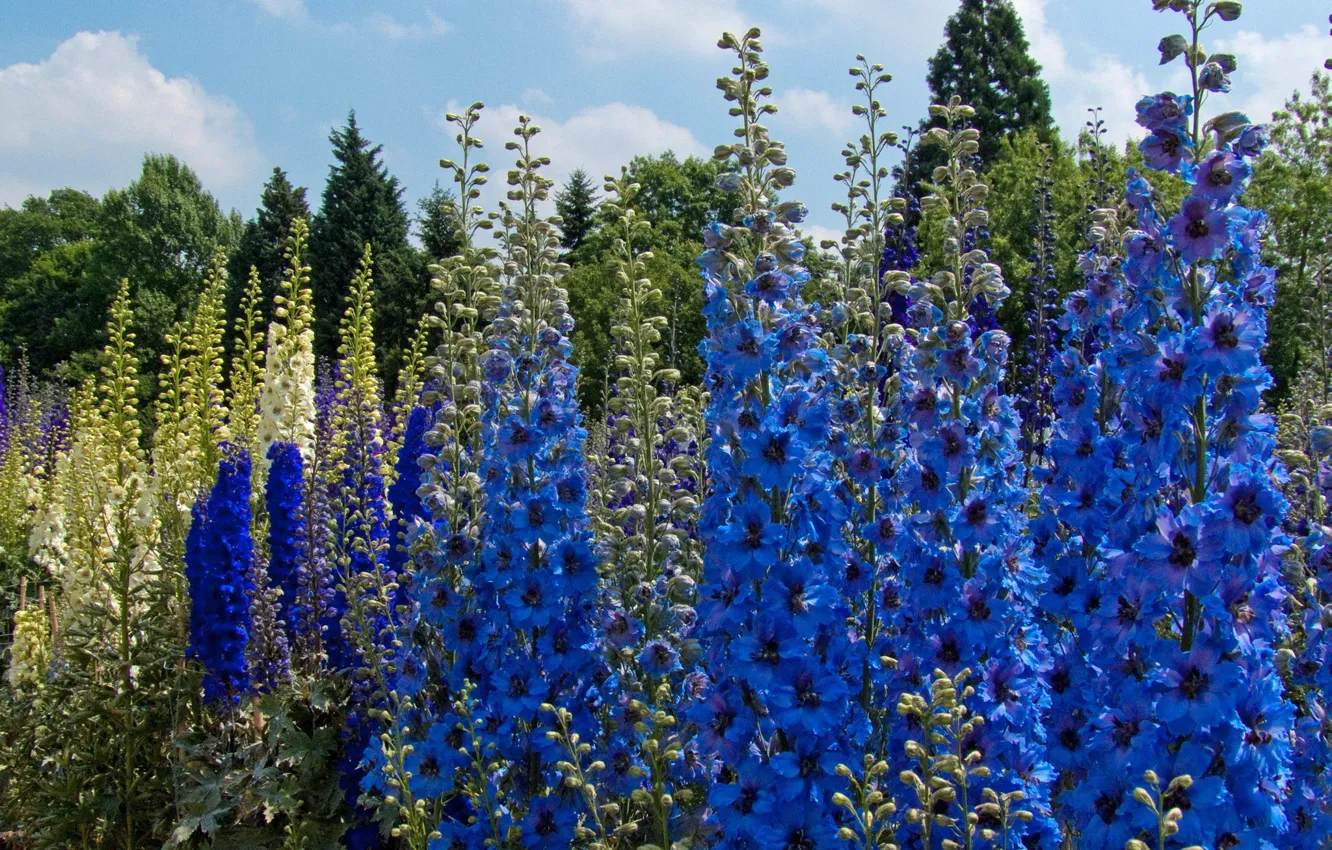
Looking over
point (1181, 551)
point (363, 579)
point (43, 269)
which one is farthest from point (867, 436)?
point (43, 269)

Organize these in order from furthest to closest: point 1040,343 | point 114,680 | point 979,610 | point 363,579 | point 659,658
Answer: point 1040,343 → point 114,680 → point 363,579 → point 659,658 → point 979,610

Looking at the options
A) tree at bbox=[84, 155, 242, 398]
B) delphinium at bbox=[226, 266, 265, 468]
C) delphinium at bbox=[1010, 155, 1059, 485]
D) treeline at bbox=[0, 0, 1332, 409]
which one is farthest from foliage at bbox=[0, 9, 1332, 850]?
tree at bbox=[84, 155, 242, 398]

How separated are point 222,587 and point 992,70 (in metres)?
31.4

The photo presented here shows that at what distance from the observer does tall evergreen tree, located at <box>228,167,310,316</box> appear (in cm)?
2905

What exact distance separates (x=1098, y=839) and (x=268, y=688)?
13.0 ft

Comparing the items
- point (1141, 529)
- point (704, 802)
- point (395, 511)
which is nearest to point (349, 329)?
point (395, 511)

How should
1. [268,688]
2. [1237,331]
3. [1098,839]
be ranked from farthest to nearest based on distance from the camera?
[268,688], [1098,839], [1237,331]

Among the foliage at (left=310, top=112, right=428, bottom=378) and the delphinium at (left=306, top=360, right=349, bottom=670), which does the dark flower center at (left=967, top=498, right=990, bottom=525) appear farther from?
the foliage at (left=310, top=112, right=428, bottom=378)

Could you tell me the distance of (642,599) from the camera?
293cm

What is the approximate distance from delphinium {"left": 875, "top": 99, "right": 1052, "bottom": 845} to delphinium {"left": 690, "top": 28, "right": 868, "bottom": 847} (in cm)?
30

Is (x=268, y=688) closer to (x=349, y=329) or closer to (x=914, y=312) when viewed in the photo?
(x=349, y=329)

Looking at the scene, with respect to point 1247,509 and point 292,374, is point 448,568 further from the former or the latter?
point 292,374

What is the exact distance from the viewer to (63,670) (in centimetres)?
535

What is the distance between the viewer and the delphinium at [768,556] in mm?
2377
